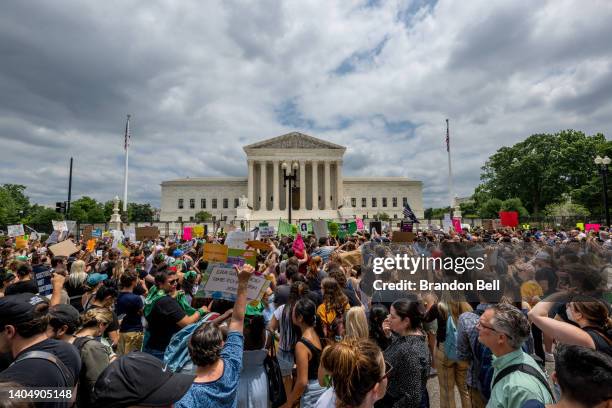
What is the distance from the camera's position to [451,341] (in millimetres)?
4094

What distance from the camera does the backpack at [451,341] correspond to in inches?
159

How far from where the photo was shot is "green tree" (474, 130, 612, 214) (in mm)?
52906

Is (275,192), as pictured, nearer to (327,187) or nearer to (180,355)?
(327,187)

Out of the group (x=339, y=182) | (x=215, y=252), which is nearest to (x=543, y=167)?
(x=339, y=182)

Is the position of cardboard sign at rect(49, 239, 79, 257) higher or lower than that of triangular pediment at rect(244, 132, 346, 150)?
lower

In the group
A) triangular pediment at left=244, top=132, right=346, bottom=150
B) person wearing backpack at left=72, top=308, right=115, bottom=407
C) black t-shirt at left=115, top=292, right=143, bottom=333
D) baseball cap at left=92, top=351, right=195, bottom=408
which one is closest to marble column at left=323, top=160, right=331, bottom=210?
triangular pediment at left=244, top=132, right=346, bottom=150

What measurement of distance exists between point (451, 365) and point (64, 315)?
14.2 feet

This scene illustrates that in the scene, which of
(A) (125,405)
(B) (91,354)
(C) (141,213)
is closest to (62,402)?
(B) (91,354)

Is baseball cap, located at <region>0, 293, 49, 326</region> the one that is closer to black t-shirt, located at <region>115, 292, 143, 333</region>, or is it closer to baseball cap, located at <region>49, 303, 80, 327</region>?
baseball cap, located at <region>49, 303, 80, 327</region>

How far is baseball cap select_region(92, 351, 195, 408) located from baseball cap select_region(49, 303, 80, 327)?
1593 millimetres

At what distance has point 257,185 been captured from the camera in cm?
7369

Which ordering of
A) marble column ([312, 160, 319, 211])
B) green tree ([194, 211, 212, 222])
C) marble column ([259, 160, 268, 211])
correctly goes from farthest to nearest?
green tree ([194, 211, 212, 222]), marble column ([259, 160, 268, 211]), marble column ([312, 160, 319, 211])

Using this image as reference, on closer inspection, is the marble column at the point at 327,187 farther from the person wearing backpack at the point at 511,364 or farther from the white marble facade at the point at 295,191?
the person wearing backpack at the point at 511,364

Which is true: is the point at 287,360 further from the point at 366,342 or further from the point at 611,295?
the point at 611,295
